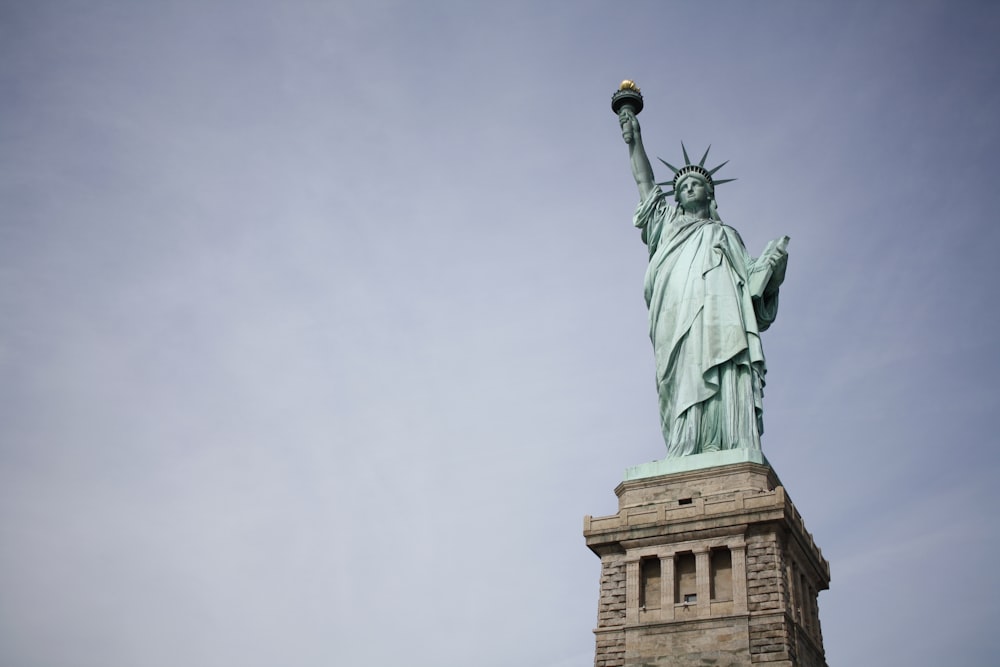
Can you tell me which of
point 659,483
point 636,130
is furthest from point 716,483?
point 636,130

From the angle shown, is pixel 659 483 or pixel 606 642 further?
pixel 659 483

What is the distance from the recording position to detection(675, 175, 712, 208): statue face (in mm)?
24203

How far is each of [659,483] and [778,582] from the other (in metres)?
3.16

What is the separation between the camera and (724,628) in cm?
1683

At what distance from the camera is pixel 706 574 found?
17.6 m

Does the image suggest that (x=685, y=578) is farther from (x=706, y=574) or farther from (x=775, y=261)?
(x=775, y=261)

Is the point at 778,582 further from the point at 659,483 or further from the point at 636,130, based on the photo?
the point at 636,130

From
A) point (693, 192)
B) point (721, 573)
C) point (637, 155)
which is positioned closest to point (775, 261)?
point (693, 192)

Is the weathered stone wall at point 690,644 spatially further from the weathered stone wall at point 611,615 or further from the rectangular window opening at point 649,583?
the rectangular window opening at point 649,583

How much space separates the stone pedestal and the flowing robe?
1334mm

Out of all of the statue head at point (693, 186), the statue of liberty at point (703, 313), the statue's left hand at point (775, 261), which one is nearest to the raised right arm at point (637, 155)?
the statue of liberty at point (703, 313)

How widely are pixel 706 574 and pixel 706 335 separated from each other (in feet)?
17.9

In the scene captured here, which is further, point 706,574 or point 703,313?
point 703,313

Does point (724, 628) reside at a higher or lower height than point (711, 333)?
lower
